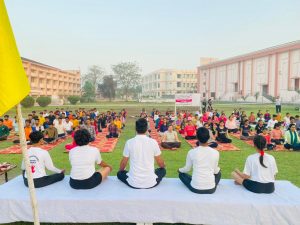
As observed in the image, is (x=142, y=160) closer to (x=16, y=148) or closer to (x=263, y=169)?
(x=263, y=169)

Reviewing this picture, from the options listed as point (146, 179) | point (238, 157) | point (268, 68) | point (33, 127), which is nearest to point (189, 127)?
point (238, 157)

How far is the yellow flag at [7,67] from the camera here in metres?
3.00

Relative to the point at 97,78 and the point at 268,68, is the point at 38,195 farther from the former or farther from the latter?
the point at 97,78

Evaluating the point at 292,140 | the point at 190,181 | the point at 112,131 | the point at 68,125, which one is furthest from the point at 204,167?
the point at 68,125

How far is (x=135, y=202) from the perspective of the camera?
13.7 feet

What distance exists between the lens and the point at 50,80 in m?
77.7

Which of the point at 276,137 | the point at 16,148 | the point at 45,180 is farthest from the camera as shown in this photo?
the point at 276,137

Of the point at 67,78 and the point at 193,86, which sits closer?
the point at 67,78

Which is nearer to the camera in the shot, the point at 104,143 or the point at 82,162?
the point at 82,162

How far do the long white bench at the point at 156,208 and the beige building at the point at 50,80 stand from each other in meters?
61.6

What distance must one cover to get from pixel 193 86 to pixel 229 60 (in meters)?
38.5

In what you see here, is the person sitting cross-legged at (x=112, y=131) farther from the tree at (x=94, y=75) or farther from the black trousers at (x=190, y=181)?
the tree at (x=94, y=75)

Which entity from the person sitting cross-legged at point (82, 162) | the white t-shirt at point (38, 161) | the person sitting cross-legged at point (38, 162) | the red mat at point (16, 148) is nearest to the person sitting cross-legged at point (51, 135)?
the red mat at point (16, 148)

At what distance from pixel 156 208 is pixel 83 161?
136cm
